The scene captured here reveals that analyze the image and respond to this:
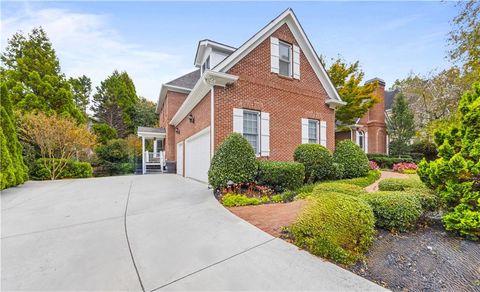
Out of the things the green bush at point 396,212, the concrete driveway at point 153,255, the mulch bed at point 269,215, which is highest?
the green bush at point 396,212

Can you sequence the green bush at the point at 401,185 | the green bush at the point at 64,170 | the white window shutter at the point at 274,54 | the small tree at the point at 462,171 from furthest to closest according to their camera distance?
the green bush at the point at 64,170, the white window shutter at the point at 274,54, the green bush at the point at 401,185, the small tree at the point at 462,171

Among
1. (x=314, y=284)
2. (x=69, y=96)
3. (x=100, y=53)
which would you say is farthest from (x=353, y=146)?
(x=69, y=96)

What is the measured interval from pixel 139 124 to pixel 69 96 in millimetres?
11561

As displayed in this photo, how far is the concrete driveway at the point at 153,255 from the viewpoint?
2242 mm

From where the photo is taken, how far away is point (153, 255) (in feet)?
9.21

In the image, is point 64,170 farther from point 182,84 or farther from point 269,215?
point 269,215

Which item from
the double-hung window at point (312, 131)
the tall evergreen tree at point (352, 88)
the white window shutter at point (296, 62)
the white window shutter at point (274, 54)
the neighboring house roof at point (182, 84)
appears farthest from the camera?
the tall evergreen tree at point (352, 88)

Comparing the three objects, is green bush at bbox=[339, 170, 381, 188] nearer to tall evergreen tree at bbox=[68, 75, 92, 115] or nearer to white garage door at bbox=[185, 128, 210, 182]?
white garage door at bbox=[185, 128, 210, 182]

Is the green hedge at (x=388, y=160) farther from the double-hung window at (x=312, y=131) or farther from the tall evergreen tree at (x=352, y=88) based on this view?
the double-hung window at (x=312, y=131)

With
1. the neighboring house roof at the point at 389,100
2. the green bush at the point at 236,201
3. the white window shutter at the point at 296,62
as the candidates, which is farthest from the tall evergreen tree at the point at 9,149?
the neighboring house roof at the point at 389,100

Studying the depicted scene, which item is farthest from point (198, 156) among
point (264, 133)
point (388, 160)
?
point (388, 160)

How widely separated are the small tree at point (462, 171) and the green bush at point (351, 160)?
5233mm

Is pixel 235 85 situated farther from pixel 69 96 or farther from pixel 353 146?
pixel 69 96

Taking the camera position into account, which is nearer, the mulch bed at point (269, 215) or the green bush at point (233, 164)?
the mulch bed at point (269, 215)
